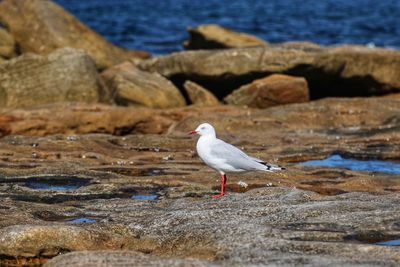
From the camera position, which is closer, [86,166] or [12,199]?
[12,199]

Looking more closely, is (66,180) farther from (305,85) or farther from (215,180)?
(305,85)

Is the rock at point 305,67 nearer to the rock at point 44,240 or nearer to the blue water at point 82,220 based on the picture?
the blue water at point 82,220

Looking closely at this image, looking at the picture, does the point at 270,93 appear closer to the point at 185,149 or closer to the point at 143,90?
the point at 143,90

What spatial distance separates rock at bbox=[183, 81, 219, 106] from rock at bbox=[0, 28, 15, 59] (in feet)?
16.3

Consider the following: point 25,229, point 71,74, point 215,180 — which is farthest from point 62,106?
point 25,229

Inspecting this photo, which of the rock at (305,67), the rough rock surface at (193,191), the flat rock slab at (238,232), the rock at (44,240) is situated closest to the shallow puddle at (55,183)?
the rough rock surface at (193,191)

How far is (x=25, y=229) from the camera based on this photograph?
966 cm

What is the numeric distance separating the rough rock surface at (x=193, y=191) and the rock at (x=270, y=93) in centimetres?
110

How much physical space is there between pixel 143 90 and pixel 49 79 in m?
1.89

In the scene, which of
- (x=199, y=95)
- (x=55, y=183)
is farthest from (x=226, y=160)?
(x=199, y=95)

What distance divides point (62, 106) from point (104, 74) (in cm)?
339

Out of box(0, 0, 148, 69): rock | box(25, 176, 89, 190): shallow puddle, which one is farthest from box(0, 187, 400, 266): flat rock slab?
box(0, 0, 148, 69): rock

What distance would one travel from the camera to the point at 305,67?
72.9 ft

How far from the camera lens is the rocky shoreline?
31.5 feet
